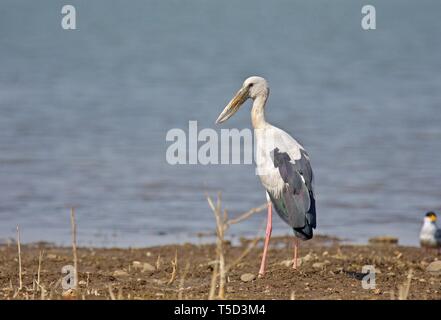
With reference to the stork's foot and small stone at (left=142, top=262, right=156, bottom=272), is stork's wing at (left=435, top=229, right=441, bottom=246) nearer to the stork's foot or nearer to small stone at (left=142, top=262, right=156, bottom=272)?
the stork's foot

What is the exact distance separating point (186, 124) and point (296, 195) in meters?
11.5

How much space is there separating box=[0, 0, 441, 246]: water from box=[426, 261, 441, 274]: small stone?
265 centimetres

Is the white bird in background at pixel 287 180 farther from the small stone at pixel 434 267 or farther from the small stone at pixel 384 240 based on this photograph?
the small stone at pixel 384 240

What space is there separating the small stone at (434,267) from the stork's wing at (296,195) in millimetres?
1436

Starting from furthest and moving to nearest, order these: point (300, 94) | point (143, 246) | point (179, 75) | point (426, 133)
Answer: point (179, 75) → point (300, 94) → point (426, 133) → point (143, 246)

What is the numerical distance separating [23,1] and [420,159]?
52464mm

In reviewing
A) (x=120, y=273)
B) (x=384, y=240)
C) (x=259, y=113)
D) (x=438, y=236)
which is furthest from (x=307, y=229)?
(x=384, y=240)

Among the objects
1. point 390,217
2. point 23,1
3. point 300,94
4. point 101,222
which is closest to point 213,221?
point 101,222

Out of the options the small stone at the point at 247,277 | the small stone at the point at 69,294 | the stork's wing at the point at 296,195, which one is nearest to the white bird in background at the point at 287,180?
the stork's wing at the point at 296,195

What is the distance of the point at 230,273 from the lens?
29.3 ft

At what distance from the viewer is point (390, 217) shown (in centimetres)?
1332

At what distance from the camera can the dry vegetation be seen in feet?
23.9

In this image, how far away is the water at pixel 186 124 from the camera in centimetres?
1323

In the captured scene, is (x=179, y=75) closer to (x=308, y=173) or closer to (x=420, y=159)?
(x=420, y=159)
